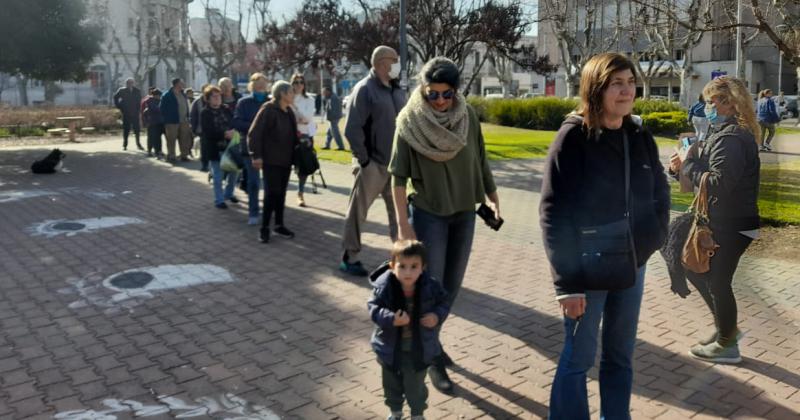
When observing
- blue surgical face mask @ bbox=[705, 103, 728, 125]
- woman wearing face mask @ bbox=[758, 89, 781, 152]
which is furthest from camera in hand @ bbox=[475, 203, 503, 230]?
woman wearing face mask @ bbox=[758, 89, 781, 152]


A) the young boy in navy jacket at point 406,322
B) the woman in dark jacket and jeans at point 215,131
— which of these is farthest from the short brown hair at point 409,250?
the woman in dark jacket and jeans at point 215,131

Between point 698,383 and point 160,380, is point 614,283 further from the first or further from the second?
point 160,380

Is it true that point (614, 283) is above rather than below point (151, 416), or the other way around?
above

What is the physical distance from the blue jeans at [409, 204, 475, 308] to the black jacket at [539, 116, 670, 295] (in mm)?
1045

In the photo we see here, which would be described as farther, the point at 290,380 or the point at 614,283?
the point at 290,380

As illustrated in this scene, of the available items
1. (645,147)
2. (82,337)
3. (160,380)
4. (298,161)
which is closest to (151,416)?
(160,380)

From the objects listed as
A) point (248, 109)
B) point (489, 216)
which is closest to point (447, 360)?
point (489, 216)

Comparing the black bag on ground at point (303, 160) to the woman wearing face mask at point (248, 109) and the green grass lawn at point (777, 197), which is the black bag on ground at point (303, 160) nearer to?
the woman wearing face mask at point (248, 109)

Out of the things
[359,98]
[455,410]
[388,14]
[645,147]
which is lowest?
[455,410]

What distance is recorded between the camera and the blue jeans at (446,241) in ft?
13.8

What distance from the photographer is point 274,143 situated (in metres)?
8.09

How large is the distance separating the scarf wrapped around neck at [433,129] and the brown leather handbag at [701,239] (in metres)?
1.53

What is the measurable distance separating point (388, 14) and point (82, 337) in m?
12.1

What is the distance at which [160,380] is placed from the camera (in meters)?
4.38
